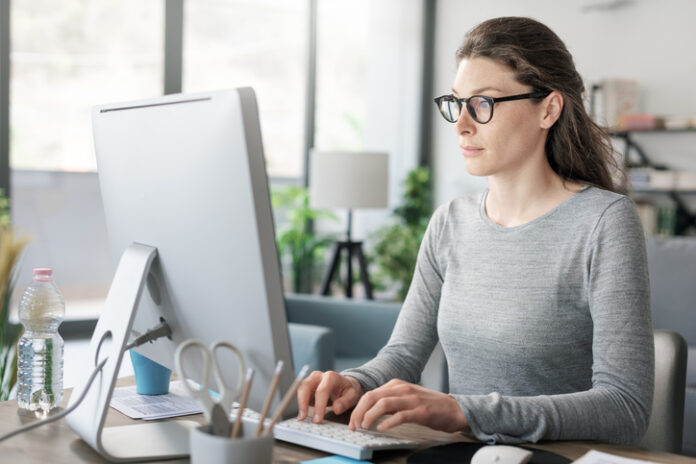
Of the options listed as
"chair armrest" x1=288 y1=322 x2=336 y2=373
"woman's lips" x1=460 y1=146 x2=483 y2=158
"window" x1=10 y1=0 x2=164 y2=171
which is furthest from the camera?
"window" x1=10 y1=0 x2=164 y2=171

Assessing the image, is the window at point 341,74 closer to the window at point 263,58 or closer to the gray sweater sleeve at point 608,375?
the window at point 263,58

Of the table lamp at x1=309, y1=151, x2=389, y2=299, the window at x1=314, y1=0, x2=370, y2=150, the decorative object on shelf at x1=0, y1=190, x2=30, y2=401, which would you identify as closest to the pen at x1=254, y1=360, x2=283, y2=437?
the decorative object on shelf at x1=0, y1=190, x2=30, y2=401

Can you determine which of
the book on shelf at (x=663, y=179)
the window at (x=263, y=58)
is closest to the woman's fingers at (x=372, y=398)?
the book on shelf at (x=663, y=179)

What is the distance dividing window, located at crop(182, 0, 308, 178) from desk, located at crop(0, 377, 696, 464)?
13.7 feet

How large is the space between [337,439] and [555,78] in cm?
81

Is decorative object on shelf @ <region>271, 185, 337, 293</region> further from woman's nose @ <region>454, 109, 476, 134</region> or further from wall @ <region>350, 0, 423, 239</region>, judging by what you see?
woman's nose @ <region>454, 109, 476, 134</region>

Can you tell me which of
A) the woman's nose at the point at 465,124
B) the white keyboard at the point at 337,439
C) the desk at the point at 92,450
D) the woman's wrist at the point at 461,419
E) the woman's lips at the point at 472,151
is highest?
the woman's nose at the point at 465,124

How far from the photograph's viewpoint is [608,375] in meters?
1.22

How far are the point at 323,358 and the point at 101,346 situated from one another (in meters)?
1.73

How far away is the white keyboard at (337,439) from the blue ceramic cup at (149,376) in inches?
11.2

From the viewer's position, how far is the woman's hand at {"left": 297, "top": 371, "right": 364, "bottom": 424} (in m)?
1.17

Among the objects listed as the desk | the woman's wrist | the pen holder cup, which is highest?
the pen holder cup

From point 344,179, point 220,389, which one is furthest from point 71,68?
point 220,389

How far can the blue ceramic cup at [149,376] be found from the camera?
134 cm
